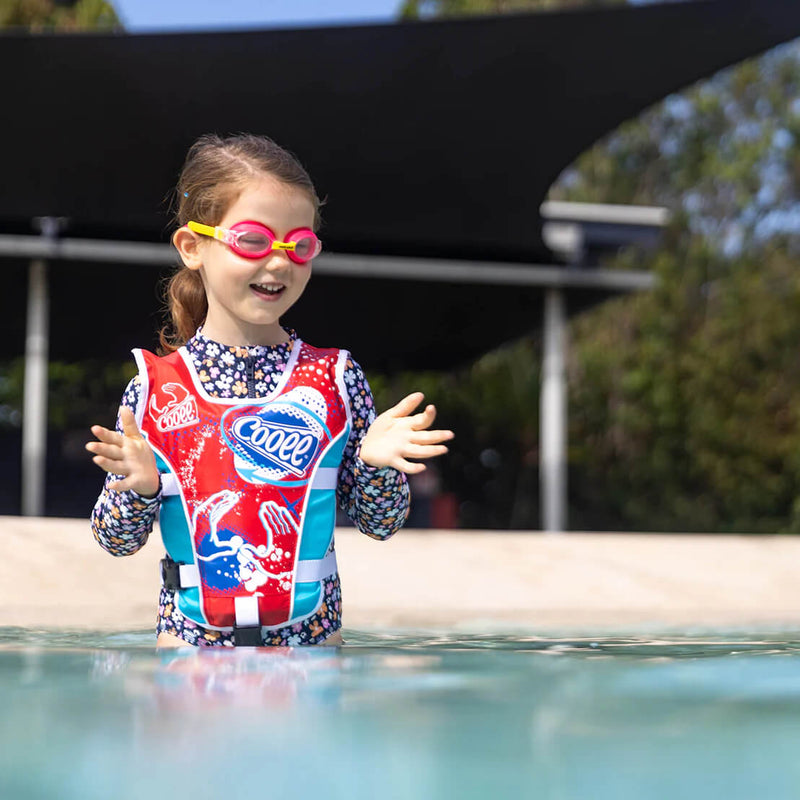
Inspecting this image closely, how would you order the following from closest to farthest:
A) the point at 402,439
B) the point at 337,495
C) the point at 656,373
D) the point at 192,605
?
the point at 402,439
the point at 192,605
the point at 337,495
the point at 656,373

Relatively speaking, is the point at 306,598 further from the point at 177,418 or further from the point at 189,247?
the point at 189,247

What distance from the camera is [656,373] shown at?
21391 millimetres

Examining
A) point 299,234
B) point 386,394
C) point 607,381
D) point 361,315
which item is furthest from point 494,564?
point 607,381

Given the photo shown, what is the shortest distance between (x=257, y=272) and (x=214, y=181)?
0.74 feet

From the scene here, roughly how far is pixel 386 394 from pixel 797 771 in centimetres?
1857

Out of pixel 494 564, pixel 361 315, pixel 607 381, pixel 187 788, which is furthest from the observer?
pixel 607 381

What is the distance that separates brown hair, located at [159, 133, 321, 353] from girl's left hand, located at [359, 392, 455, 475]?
53 cm

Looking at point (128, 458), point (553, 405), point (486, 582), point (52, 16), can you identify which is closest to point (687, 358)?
point (553, 405)

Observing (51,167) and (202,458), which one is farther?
(51,167)

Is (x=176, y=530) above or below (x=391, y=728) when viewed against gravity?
above

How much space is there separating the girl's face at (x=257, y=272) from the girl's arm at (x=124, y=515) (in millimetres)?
231

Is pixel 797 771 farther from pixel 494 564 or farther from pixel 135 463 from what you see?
pixel 494 564

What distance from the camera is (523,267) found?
1013 centimetres

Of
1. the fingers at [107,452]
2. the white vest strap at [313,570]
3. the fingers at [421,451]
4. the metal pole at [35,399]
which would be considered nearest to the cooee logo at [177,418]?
the fingers at [107,452]
